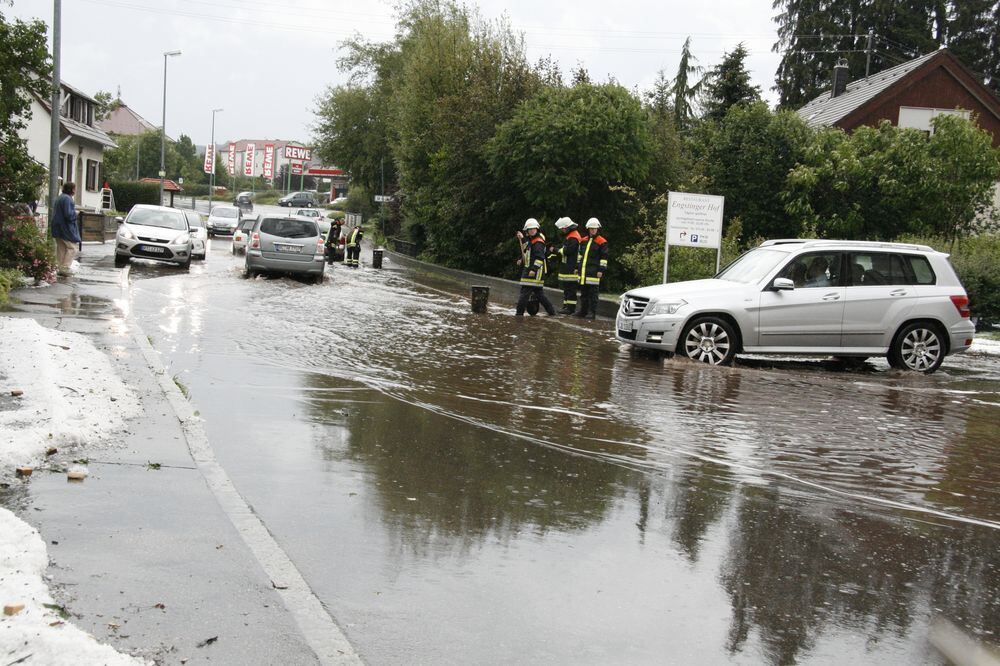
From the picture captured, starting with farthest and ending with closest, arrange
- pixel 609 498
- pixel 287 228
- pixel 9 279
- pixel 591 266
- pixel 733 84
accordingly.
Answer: pixel 733 84
pixel 287 228
pixel 591 266
pixel 9 279
pixel 609 498

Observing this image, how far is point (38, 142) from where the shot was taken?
162ft

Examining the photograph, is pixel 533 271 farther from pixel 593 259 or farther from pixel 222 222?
pixel 222 222

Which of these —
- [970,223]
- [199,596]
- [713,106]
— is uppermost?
[713,106]

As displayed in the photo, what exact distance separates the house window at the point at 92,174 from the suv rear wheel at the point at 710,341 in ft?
165

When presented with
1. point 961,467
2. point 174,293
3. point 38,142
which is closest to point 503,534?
point 961,467

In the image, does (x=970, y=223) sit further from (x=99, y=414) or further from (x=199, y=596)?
(x=199, y=596)

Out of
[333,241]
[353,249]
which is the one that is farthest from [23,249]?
[333,241]

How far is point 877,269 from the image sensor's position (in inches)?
545

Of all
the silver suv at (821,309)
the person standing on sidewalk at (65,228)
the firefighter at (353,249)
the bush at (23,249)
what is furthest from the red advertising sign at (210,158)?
the silver suv at (821,309)

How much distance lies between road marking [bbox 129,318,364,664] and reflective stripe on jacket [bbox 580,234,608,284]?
11.6 m

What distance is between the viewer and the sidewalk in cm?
388

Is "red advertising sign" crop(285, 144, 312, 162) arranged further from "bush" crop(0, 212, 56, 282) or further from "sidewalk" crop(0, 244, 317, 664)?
"sidewalk" crop(0, 244, 317, 664)

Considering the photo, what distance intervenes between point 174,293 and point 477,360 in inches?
327

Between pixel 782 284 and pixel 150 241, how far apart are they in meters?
17.0
